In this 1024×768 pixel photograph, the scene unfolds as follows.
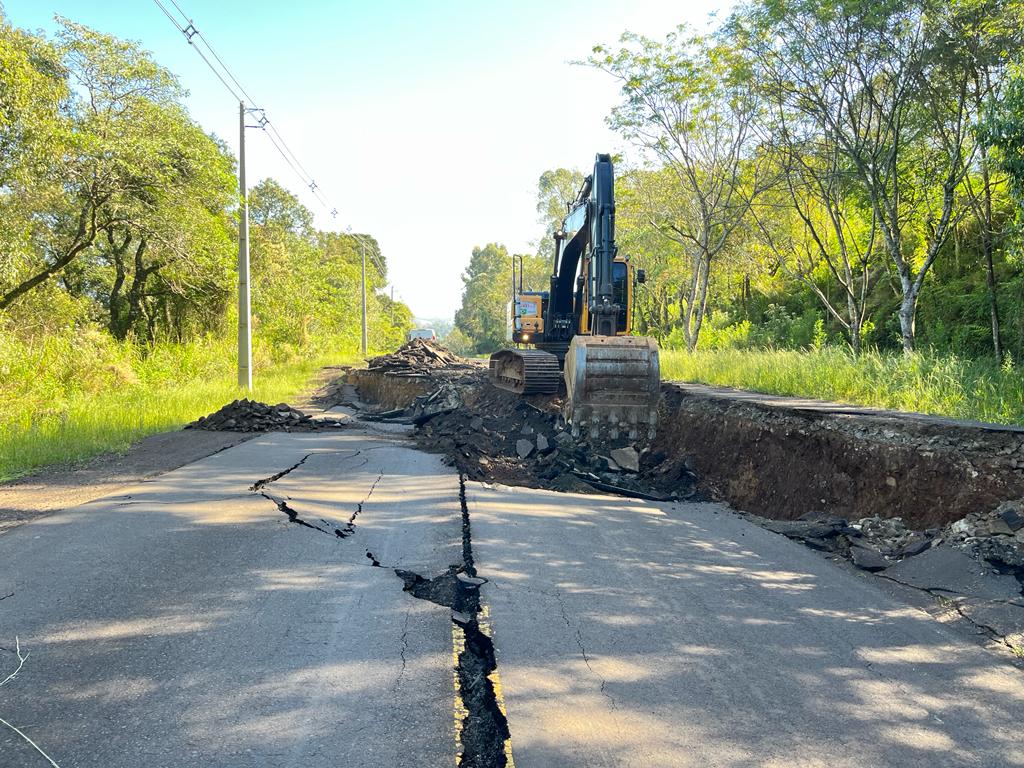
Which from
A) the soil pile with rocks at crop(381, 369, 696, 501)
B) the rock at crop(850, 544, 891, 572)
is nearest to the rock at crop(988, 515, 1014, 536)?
the rock at crop(850, 544, 891, 572)

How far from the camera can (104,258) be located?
21.7m

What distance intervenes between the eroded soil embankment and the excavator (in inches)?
51.1

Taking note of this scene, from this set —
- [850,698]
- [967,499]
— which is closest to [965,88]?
[967,499]

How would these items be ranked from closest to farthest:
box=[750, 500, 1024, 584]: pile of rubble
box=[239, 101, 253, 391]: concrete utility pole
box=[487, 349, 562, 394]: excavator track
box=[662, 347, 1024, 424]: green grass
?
box=[750, 500, 1024, 584]: pile of rubble → box=[662, 347, 1024, 424]: green grass → box=[487, 349, 562, 394]: excavator track → box=[239, 101, 253, 391]: concrete utility pole

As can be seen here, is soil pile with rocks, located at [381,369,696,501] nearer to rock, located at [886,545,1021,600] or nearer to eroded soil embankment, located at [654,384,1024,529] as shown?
eroded soil embankment, located at [654,384,1024,529]

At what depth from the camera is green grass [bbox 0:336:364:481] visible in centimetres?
1018

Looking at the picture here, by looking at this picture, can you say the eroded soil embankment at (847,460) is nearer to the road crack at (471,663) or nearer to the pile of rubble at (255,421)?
the road crack at (471,663)

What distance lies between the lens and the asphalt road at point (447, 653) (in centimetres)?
277

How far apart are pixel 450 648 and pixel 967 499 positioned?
5307 mm

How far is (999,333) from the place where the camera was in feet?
52.7

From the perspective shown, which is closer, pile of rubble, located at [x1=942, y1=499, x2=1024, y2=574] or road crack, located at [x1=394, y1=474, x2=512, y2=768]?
road crack, located at [x1=394, y1=474, x2=512, y2=768]

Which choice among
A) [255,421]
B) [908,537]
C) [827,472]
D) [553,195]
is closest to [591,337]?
[827,472]

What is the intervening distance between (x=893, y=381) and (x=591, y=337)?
184 inches

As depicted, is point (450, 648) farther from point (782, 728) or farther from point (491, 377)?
point (491, 377)
